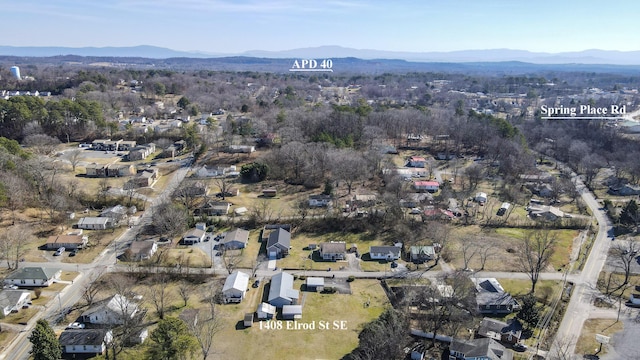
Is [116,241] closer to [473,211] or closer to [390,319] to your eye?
[390,319]

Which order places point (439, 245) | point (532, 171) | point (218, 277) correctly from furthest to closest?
point (532, 171) → point (439, 245) → point (218, 277)

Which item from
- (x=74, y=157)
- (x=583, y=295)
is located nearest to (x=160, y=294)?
(x=583, y=295)

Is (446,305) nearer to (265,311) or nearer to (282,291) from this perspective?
(282,291)

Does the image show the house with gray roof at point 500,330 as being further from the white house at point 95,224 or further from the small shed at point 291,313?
the white house at point 95,224

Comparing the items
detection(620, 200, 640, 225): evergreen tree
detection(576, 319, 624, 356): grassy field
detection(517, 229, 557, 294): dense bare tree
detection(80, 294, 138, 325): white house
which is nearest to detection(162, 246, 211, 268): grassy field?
detection(80, 294, 138, 325): white house

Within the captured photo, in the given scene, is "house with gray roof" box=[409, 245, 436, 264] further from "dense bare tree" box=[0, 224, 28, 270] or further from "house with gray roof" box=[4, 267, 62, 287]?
"dense bare tree" box=[0, 224, 28, 270]

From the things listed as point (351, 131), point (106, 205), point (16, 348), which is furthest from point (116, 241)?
point (351, 131)
